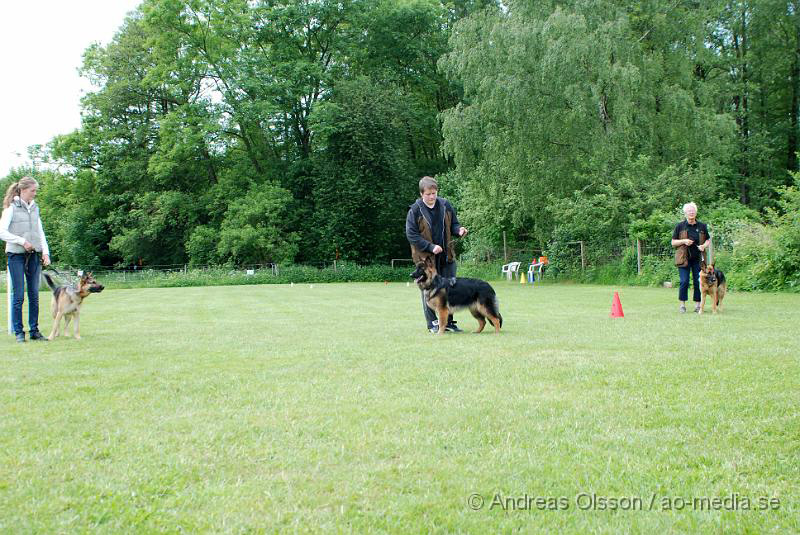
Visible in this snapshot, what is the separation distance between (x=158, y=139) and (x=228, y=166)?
15.8 feet

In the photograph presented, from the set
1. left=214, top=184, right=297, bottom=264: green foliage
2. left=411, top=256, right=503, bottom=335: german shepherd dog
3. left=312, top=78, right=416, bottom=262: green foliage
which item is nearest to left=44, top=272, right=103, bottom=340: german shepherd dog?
left=411, top=256, right=503, bottom=335: german shepherd dog

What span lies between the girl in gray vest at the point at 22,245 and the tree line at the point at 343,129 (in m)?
19.9

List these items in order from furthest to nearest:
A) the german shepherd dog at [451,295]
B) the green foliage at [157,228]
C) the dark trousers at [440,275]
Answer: the green foliage at [157,228]
the dark trousers at [440,275]
the german shepherd dog at [451,295]

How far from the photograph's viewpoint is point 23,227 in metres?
7.88

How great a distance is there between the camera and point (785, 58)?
115 feet

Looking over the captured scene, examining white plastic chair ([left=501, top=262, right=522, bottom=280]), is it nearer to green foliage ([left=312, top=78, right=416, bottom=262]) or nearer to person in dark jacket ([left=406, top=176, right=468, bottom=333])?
green foliage ([left=312, top=78, right=416, bottom=262])

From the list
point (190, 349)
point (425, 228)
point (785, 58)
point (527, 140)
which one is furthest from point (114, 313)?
point (785, 58)

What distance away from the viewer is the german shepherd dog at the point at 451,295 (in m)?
8.03

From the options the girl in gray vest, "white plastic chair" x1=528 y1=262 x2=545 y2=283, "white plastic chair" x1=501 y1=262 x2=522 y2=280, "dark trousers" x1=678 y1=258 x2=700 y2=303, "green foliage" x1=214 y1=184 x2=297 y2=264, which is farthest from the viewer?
"green foliage" x1=214 y1=184 x2=297 y2=264

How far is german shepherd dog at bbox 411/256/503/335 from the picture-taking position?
8.03 m

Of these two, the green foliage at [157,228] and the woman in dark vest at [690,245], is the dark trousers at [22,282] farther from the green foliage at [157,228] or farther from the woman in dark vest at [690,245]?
the green foliage at [157,228]

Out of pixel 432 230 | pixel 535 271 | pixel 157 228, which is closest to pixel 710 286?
pixel 432 230

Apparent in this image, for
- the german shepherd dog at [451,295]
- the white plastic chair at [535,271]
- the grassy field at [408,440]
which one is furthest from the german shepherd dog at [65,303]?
the white plastic chair at [535,271]

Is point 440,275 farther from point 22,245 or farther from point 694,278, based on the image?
point 22,245
